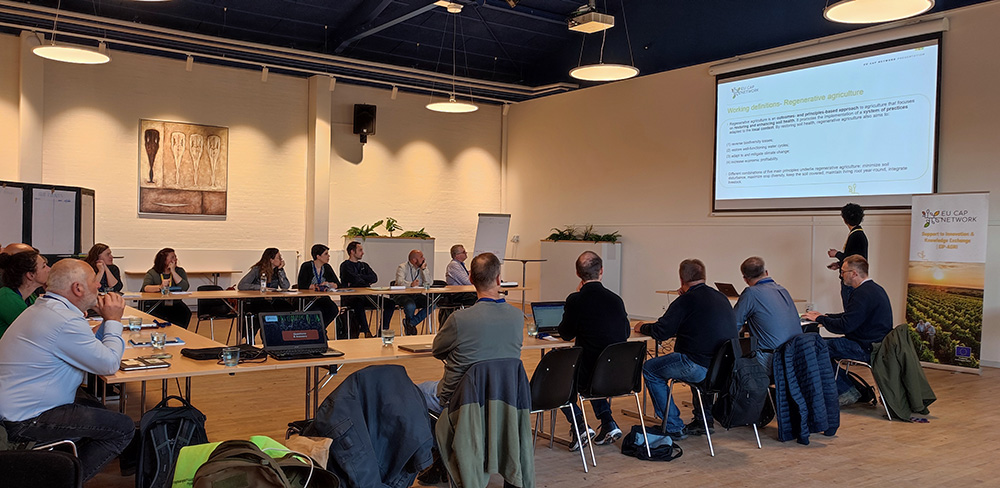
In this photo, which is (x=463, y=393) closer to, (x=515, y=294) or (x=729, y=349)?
(x=729, y=349)

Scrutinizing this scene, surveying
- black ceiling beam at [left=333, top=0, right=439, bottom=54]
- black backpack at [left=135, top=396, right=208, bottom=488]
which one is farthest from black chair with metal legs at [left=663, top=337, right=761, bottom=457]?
black ceiling beam at [left=333, top=0, right=439, bottom=54]

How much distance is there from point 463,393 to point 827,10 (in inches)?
165

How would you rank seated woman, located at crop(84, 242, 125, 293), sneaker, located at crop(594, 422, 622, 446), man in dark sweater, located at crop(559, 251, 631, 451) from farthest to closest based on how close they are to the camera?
seated woman, located at crop(84, 242, 125, 293) → sneaker, located at crop(594, 422, 622, 446) → man in dark sweater, located at crop(559, 251, 631, 451)

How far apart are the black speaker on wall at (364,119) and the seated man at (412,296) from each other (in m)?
4.21

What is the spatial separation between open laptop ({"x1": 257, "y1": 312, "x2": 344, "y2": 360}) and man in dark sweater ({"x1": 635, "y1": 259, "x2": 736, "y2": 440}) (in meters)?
2.07

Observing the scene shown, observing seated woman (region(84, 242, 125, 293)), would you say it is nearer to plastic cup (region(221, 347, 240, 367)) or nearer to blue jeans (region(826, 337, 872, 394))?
plastic cup (region(221, 347, 240, 367))

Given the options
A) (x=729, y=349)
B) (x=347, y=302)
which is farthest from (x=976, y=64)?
(x=347, y=302)

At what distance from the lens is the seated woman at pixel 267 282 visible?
7.70 m

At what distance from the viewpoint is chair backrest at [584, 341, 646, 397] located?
450 cm

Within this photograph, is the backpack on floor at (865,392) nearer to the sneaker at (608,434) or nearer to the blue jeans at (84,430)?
the sneaker at (608,434)

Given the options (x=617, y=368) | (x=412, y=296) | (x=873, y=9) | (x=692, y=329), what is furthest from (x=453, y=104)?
(x=617, y=368)

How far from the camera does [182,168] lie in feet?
38.1

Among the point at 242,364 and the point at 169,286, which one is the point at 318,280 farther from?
the point at 242,364

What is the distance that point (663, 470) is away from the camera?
4.46 metres
